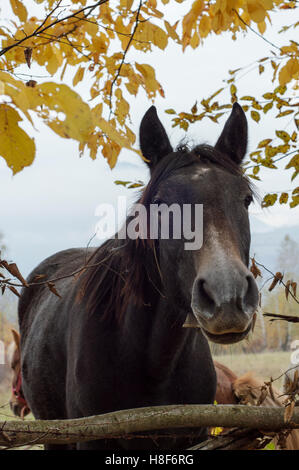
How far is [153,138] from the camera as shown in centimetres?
287

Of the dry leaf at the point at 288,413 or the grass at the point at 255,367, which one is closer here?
the dry leaf at the point at 288,413

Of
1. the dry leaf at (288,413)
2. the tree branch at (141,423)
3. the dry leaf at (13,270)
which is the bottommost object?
the tree branch at (141,423)

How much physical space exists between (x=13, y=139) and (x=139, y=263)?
5.13ft

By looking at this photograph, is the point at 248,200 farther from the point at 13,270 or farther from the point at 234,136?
the point at 13,270

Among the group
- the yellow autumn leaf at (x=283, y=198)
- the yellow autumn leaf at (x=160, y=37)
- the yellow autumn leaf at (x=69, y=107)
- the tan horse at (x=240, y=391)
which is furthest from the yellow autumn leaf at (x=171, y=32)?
the tan horse at (x=240, y=391)

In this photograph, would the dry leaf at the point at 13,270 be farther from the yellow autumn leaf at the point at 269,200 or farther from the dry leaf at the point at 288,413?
the yellow autumn leaf at the point at 269,200

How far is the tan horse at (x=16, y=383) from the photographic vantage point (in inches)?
214

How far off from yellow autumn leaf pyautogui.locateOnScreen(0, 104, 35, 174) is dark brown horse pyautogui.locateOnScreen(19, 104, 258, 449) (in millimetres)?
1029

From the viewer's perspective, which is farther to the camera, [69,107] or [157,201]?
[157,201]

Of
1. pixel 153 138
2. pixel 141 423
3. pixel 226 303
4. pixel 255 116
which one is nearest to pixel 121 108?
pixel 153 138

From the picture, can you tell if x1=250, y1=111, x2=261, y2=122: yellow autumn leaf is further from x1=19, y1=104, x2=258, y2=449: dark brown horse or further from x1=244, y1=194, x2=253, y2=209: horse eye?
x1=244, y1=194, x2=253, y2=209: horse eye

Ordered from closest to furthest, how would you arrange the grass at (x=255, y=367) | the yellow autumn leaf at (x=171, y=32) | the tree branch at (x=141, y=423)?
the tree branch at (x=141, y=423)
the yellow autumn leaf at (x=171, y=32)
the grass at (x=255, y=367)
